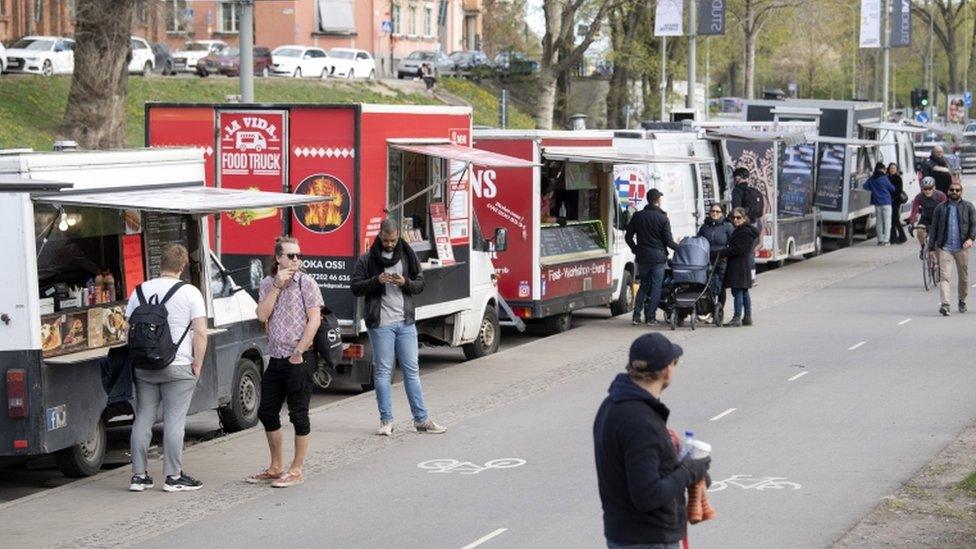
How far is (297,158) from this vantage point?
1603 cm

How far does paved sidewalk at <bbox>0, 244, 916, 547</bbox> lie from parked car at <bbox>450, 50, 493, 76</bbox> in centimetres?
4998

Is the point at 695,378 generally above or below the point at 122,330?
below

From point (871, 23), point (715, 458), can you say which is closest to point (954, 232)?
point (715, 458)

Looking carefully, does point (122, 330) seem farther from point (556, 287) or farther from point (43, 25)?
point (43, 25)

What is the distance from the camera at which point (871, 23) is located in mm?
52969

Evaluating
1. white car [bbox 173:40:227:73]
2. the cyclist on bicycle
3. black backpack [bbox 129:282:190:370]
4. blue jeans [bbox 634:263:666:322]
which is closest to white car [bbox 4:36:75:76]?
white car [bbox 173:40:227:73]

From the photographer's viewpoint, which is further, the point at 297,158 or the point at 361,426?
the point at 297,158

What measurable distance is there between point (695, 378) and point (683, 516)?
10.6 m

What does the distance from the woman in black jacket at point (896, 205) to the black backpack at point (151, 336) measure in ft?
87.7

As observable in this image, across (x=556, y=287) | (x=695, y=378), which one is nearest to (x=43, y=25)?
(x=556, y=287)

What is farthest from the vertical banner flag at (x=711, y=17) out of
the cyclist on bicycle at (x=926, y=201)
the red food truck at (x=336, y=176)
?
the red food truck at (x=336, y=176)

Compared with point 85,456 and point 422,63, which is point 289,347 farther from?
point 422,63

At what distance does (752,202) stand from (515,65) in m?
44.0

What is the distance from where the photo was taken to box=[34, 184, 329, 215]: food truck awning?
11.5 meters
